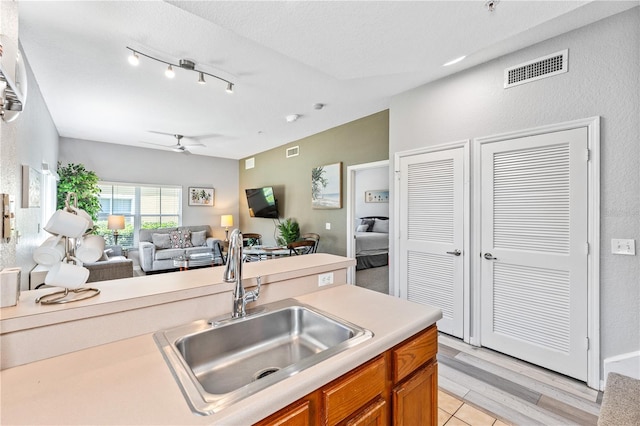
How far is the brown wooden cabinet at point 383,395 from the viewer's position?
0.85 m

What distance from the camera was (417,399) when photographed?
1242 mm

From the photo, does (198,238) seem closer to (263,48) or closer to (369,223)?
(369,223)

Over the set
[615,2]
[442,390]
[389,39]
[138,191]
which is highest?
[615,2]

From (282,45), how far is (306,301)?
69.5 inches

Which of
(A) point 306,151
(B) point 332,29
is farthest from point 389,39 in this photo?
(A) point 306,151

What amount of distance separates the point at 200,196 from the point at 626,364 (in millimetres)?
7510

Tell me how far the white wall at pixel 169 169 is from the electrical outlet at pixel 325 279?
6.21 metres

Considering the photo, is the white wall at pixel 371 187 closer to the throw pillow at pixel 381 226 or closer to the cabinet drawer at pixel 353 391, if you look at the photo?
the throw pillow at pixel 381 226

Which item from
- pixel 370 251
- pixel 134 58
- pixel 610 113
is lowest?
pixel 370 251

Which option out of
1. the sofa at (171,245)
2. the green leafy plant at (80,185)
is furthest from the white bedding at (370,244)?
the green leafy plant at (80,185)

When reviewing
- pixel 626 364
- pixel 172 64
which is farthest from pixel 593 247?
pixel 172 64

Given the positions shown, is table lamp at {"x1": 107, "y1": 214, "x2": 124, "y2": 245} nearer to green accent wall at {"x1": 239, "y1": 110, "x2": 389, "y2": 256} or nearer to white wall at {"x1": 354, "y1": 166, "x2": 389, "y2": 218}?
green accent wall at {"x1": 239, "y1": 110, "x2": 389, "y2": 256}

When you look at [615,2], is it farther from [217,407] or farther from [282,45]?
[217,407]

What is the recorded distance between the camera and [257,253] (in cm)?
485
